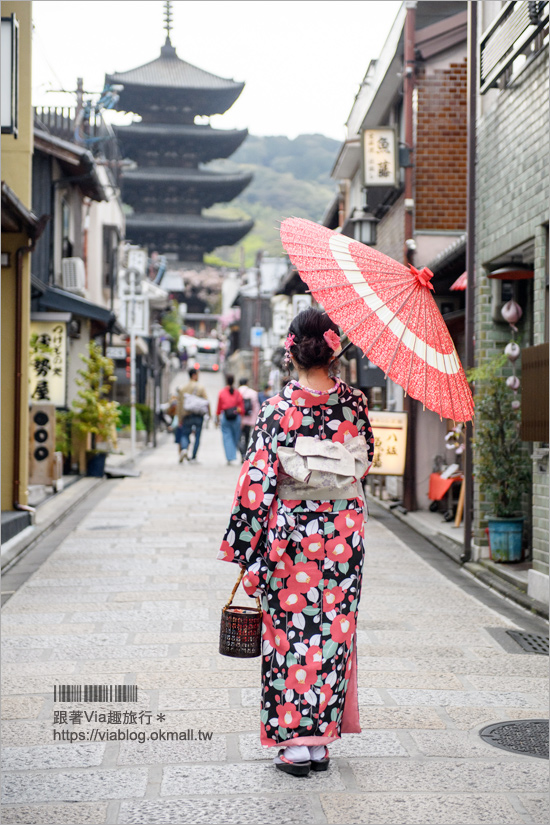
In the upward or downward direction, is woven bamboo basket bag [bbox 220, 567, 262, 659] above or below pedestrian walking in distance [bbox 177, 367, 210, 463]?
below

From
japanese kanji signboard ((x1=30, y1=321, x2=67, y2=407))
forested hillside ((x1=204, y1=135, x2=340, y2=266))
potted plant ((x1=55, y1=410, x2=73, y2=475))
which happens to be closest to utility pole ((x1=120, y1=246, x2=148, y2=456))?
potted plant ((x1=55, y1=410, x2=73, y2=475))

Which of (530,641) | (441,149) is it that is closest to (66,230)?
(441,149)

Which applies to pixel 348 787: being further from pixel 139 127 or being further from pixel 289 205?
pixel 289 205

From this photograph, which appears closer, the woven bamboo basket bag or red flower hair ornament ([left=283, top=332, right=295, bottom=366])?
the woven bamboo basket bag

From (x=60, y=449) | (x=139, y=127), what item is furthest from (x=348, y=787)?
(x=139, y=127)

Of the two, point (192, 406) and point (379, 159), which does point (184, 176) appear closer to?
point (192, 406)

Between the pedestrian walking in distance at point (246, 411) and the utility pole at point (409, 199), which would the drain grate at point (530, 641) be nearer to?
the utility pole at point (409, 199)

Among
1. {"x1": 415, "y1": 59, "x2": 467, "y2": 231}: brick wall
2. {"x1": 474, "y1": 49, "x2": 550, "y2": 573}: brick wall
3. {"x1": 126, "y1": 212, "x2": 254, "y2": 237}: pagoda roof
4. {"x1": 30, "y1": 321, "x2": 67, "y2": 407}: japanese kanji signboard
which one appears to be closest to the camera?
{"x1": 474, "y1": 49, "x2": 550, "y2": 573}: brick wall

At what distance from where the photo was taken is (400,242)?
1523cm

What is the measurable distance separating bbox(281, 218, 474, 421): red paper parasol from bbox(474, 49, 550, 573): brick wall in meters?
3.79

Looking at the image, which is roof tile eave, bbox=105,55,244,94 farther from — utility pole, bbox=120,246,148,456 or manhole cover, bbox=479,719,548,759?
manhole cover, bbox=479,719,548,759

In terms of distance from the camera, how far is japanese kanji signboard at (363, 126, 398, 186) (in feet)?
47.7

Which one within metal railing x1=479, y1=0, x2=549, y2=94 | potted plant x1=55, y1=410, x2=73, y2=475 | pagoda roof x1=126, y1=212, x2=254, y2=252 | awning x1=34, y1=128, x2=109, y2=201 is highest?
pagoda roof x1=126, y1=212, x2=254, y2=252

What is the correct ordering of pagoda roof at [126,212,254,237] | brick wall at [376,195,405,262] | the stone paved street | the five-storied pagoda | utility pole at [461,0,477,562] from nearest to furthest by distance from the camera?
1. the stone paved street
2. utility pole at [461,0,477,562]
3. brick wall at [376,195,405,262]
4. the five-storied pagoda
5. pagoda roof at [126,212,254,237]
